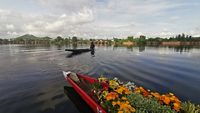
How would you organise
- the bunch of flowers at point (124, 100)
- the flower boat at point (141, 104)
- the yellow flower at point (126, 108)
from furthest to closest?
the flower boat at point (141, 104) → the bunch of flowers at point (124, 100) → the yellow flower at point (126, 108)

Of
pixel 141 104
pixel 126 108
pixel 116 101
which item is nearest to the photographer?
pixel 126 108

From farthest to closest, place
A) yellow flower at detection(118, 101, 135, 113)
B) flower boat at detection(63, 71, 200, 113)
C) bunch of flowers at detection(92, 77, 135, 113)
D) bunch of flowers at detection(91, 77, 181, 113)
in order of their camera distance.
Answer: flower boat at detection(63, 71, 200, 113) < bunch of flowers at detection(91, 77, 181, 113) < bunch of flowers at detection(92, 77, 135, 113) < yellow flower at detection(118, 101, 135, 113)

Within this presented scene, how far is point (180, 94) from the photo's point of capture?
14875 millimetres

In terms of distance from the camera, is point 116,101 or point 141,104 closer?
point 141,104

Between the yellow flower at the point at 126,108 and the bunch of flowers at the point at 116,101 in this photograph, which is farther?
the bunch of flowers at the point at 116,101

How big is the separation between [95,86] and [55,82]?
8.20m

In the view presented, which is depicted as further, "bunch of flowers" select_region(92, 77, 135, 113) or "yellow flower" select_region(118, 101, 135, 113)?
"bunch of flowers" select_region(92, 77, 135, 113)

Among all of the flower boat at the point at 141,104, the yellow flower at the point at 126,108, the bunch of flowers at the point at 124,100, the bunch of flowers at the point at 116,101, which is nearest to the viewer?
the yellow flower at the point at 126,108

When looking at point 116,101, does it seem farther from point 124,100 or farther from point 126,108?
point 126,108

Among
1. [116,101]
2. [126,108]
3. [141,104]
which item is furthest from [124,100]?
[126,108]

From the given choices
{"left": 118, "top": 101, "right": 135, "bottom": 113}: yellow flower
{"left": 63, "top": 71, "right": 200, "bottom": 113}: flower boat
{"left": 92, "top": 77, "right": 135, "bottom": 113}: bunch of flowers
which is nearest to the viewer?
{"left": 118, "top": 101, "right": 135, "bottom": 113}: yellow flower

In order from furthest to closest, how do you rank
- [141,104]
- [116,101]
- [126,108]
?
[116,101], [141,104], [126,108]

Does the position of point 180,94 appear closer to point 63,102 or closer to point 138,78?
point 138,78

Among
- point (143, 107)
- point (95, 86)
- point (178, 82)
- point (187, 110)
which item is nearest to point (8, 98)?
point (95, 86)
